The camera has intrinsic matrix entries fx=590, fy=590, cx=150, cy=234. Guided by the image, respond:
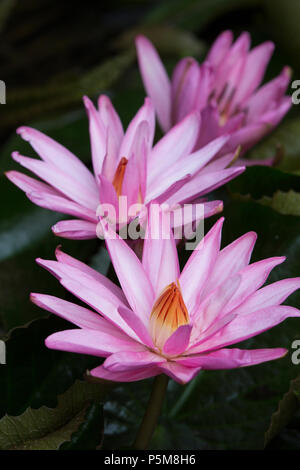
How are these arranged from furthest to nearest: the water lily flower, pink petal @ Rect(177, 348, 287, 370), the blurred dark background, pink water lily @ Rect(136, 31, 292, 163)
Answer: the blurred dark background
pink water lily @ Rect(136, 31, 292, 163)
the water lily flower
pink petal @ Rect(177, 348, 287, 370)

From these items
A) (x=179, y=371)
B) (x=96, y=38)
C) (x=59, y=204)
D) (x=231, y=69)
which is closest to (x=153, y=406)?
(x=179, y=371)

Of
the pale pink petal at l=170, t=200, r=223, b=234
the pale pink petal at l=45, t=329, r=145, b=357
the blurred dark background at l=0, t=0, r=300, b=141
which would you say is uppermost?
the blurred dark background at l=0, t=0, r=300, b=141

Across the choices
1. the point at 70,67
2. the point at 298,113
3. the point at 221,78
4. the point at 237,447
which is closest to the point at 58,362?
the point at 237,447

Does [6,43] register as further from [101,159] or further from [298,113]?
[101,159]

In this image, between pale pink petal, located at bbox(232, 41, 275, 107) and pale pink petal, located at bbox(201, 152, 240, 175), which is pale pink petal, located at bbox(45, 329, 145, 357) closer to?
pale pink petal, located at bbox(201, 152, 240, 175)

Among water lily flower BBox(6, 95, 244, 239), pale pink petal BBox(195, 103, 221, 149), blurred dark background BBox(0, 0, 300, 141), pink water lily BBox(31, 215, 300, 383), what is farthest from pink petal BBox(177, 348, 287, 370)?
blurred dark background BBox(0, 0, 300, 141)

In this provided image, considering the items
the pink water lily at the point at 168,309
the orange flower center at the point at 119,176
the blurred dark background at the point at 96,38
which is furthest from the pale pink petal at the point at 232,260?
the blurred dark background at the point at 96,38

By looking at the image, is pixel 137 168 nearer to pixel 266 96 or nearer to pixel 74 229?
pixel 74 229

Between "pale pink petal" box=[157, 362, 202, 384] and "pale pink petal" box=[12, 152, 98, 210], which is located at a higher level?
"pale pink petal" box=[12, 152, 98, 210]
